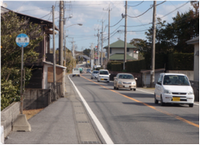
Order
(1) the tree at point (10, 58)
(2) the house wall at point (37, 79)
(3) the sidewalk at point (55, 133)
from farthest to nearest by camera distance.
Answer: (2) the house wall at point (37, 79) → (1) the tree at point (10, 58) → (3) the sidewalk at point (55, 133)

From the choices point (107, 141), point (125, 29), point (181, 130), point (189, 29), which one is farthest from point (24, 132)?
point (125, 29)

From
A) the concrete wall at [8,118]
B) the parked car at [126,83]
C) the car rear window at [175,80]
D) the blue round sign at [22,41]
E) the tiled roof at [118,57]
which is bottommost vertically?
the concrete wall at [8,118]

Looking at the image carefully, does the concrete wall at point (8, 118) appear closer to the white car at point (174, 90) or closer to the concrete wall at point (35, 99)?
the white car at point (174, 90)

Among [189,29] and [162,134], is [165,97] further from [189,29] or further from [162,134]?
[189,29]

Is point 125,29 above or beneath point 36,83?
above

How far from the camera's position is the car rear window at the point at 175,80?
15.7 m

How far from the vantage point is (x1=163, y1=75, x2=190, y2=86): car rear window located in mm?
15711

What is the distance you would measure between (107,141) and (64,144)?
1154 mm

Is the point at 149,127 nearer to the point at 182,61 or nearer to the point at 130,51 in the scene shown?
the point at 182,61

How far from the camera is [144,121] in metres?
10.4

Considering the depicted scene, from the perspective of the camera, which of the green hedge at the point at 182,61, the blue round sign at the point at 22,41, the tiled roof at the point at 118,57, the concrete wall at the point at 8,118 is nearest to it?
the concrete wall at the point at 8,118

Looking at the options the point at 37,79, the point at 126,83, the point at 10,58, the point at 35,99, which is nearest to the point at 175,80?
the point at 10,58

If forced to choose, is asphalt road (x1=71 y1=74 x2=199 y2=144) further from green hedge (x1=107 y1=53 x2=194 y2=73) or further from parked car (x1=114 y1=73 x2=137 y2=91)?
green hedge (x1=107 y1=53 x2=194 y2=73)

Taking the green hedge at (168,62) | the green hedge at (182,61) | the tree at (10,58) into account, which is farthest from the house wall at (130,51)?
the tree at (10,58)
